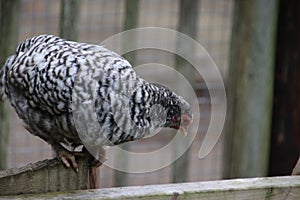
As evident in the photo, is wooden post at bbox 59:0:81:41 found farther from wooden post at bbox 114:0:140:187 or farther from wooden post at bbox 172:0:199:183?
wooden post at bbox 172:0:199:183

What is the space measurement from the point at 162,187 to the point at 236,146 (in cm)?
152

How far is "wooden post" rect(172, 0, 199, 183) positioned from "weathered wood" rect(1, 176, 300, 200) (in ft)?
4.15

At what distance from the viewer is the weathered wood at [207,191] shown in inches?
54.0

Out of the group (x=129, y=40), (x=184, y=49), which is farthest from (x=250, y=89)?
(x=129, y=40)

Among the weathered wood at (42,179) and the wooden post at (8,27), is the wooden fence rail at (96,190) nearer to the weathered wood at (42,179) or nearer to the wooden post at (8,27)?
the weathered wood at (42,179)

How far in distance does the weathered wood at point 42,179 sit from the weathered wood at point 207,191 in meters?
0.03

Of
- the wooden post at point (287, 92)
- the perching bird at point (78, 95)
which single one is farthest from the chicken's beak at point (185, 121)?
the wooden post at point (287, 92)

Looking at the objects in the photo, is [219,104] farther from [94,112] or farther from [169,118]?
[94,112]

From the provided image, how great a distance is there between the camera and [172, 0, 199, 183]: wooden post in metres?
2.71

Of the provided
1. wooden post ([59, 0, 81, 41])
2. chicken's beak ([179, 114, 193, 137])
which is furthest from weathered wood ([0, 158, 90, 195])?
wooden post ([59, 0, 81, 41])

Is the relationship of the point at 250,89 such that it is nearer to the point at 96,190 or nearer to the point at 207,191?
the point at 207,191

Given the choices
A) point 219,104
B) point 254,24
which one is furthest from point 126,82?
point 219,104

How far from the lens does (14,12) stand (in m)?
2.47

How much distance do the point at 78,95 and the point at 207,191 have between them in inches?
22.6
